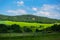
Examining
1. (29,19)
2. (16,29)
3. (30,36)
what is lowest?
(30,36)

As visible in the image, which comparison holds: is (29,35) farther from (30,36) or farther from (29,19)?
(29,19)

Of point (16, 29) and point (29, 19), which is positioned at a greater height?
point (29, 19)

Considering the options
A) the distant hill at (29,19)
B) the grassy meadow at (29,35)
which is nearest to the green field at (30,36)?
the grassy meadow at (29,35)

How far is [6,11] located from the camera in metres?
3.75

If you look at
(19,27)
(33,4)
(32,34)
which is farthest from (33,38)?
(33,4)

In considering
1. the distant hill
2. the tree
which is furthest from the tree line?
the distant hill

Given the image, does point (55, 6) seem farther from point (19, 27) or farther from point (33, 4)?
point (19, 27)

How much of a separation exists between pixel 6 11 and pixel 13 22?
282mm

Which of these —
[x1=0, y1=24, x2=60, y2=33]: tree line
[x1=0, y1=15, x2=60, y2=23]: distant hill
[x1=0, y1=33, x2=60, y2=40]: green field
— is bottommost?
[x1=0, y1=33, x2=60, y2=40]: green field

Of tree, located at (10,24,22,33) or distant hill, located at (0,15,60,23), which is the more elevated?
distant hill, located at (0,15,60,23)

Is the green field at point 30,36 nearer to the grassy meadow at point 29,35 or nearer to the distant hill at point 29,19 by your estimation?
the grassy meadow at point 29,35

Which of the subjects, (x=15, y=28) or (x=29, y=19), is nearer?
(x=15, y=28)

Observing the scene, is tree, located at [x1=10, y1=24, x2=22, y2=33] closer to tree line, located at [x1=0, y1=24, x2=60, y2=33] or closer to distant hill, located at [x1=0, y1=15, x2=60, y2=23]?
tree line, located at [x1=0, y1=24, x2=60, y2=33]

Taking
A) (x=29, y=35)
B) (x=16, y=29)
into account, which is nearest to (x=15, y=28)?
(x=16, y=29)
